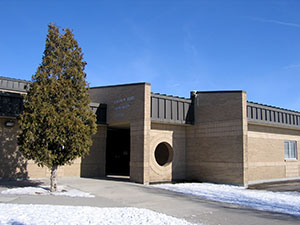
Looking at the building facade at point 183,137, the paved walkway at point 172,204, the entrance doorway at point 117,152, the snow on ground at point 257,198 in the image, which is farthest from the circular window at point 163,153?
the paved walkway at point 172,204

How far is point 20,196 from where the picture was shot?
11383 millimetres

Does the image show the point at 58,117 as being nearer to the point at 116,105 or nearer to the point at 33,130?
the point at 33,130

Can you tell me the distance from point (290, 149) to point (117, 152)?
12881 millimetres

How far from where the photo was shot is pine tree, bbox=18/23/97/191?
12.2m

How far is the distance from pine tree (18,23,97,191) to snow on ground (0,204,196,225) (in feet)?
11.0

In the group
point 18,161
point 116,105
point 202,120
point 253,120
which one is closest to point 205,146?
point 202,120

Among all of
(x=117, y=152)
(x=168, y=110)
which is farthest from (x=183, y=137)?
(x=117, y=152)

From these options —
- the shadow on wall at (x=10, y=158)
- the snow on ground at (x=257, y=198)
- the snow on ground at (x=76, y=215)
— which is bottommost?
the snow on ground at (x=257, y=198)

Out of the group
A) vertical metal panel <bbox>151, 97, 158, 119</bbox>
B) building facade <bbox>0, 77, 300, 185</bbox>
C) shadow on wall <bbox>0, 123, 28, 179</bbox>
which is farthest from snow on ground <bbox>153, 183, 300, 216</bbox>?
shadow on wall <bbox>0, 123, 28, 179</bbox>

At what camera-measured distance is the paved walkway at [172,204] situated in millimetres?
8695

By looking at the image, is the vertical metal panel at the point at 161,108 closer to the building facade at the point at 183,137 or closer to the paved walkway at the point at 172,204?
the building facade at the point at 183,137

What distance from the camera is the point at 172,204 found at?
10.7m

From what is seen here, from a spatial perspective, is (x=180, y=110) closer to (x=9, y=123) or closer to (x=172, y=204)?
(x=172, y=204)

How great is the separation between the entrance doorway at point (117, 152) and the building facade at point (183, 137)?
186 centimetres
